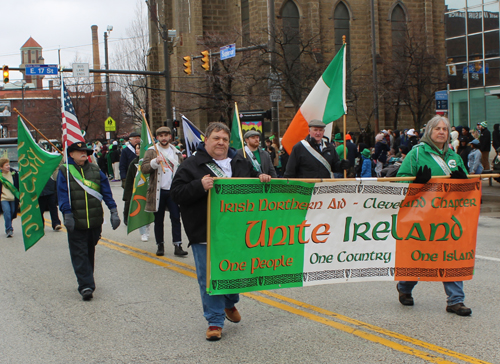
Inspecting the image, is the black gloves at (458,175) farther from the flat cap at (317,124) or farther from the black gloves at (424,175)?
the flat cap at (317,124)

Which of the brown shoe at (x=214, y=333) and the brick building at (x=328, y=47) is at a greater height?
the brick building at (x=328, y=47)

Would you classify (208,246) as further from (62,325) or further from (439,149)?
(439,149)

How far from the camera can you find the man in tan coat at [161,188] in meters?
9.18

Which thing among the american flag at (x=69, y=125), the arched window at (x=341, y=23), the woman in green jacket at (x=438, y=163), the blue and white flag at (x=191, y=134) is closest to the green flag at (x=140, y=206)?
the blue and white flag at (x=191, y=134)

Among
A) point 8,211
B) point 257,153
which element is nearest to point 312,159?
point 257,153

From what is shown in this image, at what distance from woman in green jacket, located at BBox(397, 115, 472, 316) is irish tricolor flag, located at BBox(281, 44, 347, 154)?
1.92 meters

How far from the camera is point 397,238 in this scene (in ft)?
18.4

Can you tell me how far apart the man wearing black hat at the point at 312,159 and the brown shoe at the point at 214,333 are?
11.0ft

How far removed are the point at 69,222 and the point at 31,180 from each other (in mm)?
1332

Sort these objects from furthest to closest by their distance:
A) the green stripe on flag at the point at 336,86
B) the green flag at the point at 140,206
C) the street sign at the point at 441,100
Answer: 1. the street sign at the point at 441,100
2. the green flag at the point at 140,206
3. the green stripe on flag at the point at 336,86

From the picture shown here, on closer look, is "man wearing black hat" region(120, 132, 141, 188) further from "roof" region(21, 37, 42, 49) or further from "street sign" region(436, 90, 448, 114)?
"roof" region(21, 37, 42, 49)

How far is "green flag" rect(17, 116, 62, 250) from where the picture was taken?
7.46m

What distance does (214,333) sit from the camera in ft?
16.6

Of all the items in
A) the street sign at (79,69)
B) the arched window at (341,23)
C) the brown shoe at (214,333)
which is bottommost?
the brown shoe at (214,333)
